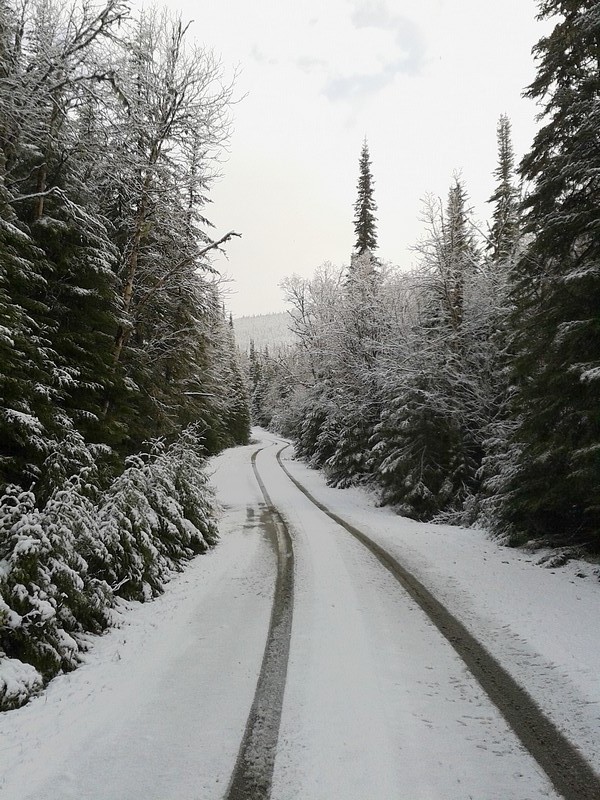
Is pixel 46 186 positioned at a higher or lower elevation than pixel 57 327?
higher

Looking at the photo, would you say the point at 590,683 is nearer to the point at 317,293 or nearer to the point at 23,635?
the point at 23,635

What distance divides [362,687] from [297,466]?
28.4 metres

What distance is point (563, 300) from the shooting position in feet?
25.4

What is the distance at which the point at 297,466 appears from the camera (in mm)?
32375

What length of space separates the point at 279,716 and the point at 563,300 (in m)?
7.34

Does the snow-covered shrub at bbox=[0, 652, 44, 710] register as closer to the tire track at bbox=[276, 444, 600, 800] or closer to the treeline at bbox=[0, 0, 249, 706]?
the treeline at bbox=[0, 0, 249, 706]

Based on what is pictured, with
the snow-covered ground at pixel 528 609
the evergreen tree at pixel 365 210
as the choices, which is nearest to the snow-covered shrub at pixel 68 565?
the snow-covered ground at pixel 528 609

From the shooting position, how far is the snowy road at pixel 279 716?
113 inches

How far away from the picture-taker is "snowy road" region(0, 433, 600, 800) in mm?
2867

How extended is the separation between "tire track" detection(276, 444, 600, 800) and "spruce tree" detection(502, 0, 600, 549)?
2924 millimetres

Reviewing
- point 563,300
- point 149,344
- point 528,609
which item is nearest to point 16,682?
point 528,609

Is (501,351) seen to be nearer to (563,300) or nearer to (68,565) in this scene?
(563,300)

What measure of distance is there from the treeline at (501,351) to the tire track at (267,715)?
182 inches

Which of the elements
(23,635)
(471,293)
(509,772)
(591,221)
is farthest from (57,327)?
(471,293)
